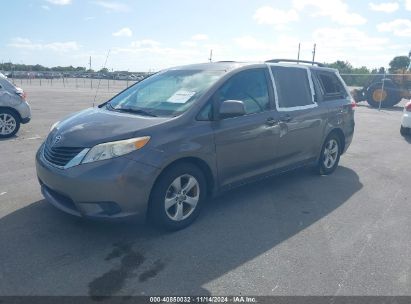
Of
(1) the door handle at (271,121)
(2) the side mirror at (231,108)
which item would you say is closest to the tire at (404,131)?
(1) the door handle at (271,121)

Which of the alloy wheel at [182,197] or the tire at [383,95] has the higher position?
the tire at [383,95]

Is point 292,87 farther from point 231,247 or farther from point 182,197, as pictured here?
point 231,247

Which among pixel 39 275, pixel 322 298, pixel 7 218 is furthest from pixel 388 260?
pixel 7 218

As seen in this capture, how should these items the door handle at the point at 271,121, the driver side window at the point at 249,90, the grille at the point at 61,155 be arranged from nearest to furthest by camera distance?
the grille at the point at 61,155 < the driver side window at the point at 249,90 < the door handle at the point at 271,121

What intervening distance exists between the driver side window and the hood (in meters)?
0.90

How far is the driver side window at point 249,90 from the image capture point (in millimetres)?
4309

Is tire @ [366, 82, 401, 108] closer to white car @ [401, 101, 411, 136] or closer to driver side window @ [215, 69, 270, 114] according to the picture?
white car @ [401, 101, 411, 136]

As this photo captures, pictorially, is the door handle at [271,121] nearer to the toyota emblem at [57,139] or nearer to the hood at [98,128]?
the hood at [98,128]

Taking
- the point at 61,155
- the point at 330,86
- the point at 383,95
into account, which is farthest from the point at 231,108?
the point at 383,95

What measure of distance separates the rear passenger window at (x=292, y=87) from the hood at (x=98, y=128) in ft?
6.22

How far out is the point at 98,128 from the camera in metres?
3.75

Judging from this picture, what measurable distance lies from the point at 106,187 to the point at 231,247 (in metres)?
1.34

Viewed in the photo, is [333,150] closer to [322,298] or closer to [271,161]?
[271,161]

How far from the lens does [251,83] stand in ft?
15.2
